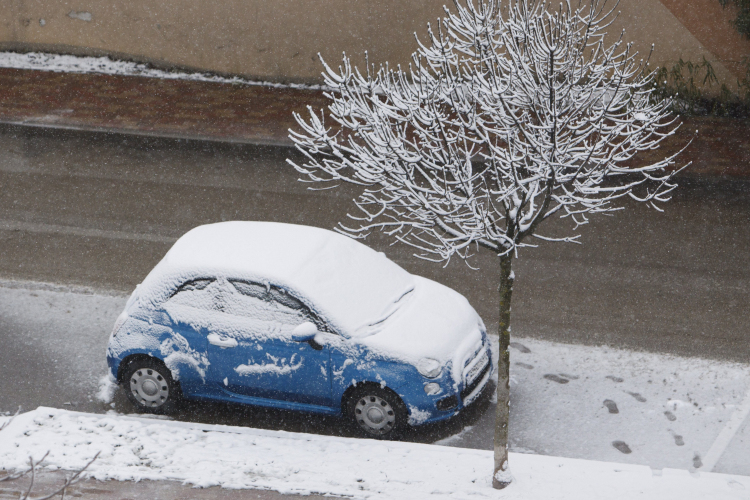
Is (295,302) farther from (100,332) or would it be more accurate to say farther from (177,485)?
(100,332)

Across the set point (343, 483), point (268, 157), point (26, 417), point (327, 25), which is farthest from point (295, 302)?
point (327, 25)

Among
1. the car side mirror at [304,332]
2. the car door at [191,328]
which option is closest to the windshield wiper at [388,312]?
the car side mirror at [304,332]

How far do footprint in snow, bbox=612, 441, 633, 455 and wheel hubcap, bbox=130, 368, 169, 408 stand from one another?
403cm

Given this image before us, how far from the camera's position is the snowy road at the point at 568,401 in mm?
7305

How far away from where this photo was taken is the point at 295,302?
7465 millimetres

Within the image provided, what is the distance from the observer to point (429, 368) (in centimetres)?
720

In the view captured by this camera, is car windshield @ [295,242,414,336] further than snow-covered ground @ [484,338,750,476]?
Yes

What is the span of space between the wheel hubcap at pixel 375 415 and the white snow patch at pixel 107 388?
2.38 metres

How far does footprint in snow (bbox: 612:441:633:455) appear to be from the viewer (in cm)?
721

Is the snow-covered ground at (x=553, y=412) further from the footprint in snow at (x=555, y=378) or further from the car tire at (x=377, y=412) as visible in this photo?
the car tire at (x=377, y=412)

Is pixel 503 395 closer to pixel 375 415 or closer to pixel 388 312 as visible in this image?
pixel 375 415

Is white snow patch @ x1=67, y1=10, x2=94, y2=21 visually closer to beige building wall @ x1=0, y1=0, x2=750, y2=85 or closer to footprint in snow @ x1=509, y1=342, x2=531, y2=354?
beige building wall @ x1=0, y1=0, x2=750, y2=85

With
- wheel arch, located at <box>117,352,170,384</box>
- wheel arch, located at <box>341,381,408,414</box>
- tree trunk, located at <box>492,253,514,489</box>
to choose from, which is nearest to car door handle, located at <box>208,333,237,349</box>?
wheel arch, located at <box>117,352,170,384</box>

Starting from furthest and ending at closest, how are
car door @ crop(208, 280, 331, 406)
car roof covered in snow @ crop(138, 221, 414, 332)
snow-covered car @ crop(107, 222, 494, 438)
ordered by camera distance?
1. car roof covered in snow @ crop(138, 221, 414, 332)
2. car door @ crop(208, 280, 331, 406)
3. snow-covered car @ crop(107, 222, 494, 438)
